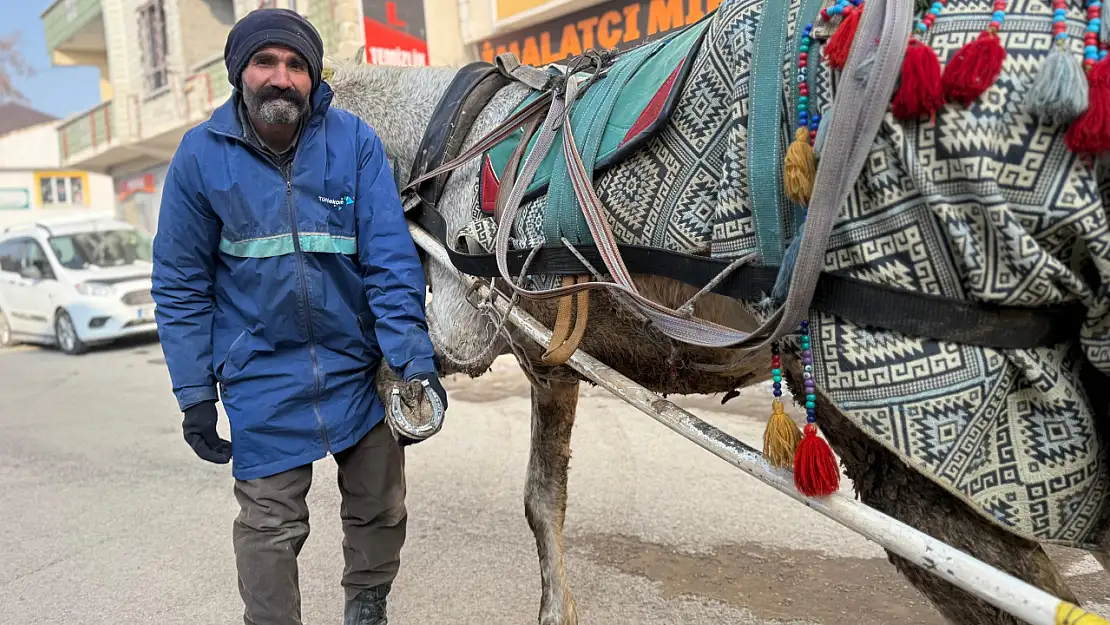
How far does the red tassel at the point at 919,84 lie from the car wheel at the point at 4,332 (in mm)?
13776

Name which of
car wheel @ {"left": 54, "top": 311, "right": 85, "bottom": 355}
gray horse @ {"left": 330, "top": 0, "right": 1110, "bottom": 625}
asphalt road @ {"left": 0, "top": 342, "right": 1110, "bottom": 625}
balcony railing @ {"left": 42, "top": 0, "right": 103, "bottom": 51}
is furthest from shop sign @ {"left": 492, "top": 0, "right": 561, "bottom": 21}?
balcony railing @ {"left": 42, "top": 0, "right": 103, "bottom": 51}

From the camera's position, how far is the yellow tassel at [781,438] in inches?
56.6

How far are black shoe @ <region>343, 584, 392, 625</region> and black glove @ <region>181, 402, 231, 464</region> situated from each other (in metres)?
0.64

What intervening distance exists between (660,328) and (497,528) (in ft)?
7.63

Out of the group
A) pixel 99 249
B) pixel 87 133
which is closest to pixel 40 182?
pixel 87 133

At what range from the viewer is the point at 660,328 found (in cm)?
162

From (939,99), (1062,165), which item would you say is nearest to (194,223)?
(939,99)

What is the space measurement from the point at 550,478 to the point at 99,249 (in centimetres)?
1037

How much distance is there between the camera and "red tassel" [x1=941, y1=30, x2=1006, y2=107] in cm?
112

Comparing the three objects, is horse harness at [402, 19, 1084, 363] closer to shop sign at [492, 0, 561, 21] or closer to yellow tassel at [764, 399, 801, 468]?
yellow tassel at [764, 399, 801, 468]

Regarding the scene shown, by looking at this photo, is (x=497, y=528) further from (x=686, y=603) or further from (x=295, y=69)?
(x=295, y=69)

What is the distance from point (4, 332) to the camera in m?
12.3

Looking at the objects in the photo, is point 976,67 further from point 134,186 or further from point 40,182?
point 40,182

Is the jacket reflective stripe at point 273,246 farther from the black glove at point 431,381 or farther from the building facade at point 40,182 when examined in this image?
the building facade at point 40,182
